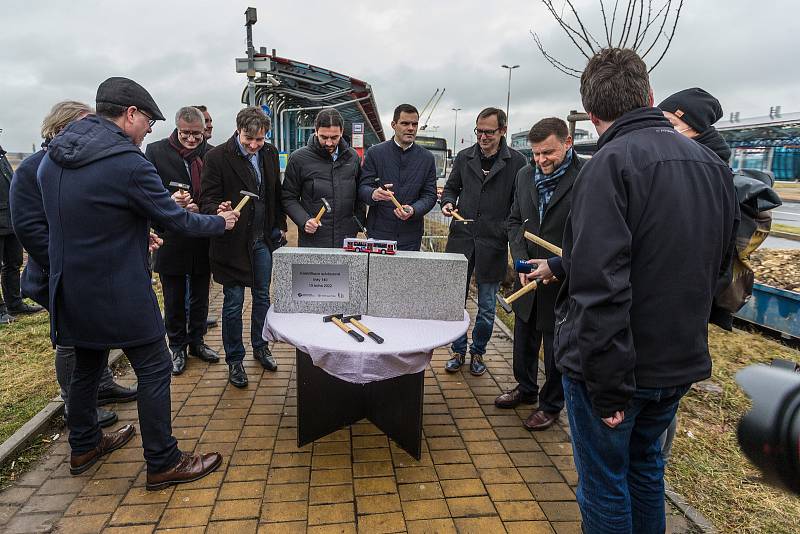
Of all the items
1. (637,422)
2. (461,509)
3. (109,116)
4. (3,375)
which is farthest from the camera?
(3,375)

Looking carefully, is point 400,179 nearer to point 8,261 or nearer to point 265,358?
point 265,358

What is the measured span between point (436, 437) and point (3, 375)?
11.3 ft

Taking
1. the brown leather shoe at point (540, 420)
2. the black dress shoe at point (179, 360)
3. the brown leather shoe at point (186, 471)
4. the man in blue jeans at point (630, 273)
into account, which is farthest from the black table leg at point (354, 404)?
the black dress shoe at point (179, 360)

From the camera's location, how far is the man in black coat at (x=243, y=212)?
11.2ft

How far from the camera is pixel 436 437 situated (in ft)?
10.1

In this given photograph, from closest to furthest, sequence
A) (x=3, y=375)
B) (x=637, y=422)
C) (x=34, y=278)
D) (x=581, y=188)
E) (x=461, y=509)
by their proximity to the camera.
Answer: (x=581, y=188)
(x=637, y=422)
(x=461, y=509)
(x=34, y=278)
(x=3, y=375)

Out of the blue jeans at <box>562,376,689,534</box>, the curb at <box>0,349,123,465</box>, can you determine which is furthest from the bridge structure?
the blue jeans at <box>562,376,689,534</box>

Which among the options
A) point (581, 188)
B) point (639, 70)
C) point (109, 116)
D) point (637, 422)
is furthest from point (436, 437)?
point (109, 116)

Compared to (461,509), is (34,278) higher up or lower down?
higher up

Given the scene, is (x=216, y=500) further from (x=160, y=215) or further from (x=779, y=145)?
(x=779, y=145)

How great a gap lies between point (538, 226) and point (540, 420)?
129 cm

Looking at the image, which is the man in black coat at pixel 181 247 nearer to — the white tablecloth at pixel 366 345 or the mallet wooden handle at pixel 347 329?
the white tablecloth at pixel 366 345

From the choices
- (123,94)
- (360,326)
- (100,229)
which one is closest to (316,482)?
(360,326)

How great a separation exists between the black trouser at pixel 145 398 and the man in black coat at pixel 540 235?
6.73 feet
